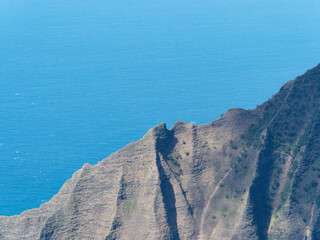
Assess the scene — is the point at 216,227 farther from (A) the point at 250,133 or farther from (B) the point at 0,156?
(B) the point at 0,156

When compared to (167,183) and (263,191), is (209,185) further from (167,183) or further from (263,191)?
(263,191)

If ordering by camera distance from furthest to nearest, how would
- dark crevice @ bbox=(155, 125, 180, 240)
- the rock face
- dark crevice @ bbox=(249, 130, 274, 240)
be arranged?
1. dark crevice @ bbox=(155, 125, 180, 240)
2. dark crevice @ bbox=(249, 130, 274, 240)
3. the rock face

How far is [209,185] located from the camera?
83500mm

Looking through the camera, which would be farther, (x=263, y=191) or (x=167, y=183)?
(x=167, y=183)

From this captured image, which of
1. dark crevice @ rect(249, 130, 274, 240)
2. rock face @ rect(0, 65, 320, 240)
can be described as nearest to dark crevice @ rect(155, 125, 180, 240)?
rock face @ rect(0, 65, 320, 240)

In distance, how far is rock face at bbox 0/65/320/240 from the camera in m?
79.6

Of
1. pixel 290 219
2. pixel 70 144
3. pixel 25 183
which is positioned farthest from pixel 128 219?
pixel 70 144

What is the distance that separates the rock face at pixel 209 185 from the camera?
79.6m

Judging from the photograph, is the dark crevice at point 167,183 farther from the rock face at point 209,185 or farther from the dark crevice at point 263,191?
the dark crevice at point 263,191

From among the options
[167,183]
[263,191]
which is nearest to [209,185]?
[167,183]

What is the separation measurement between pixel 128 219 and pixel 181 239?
279 inches

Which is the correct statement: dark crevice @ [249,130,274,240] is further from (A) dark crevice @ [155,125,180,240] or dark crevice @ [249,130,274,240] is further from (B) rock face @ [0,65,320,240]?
(A) dark crevice @ [155,125,180,240]

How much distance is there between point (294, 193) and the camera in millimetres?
79562

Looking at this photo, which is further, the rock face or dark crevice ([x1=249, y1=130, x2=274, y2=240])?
dark crevice ([x1=249, y1=130, x2=274, y2=240])
